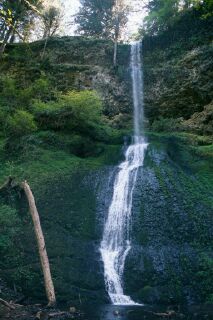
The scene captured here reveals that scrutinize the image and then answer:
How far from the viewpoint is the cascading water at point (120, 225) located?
1648 centimetres

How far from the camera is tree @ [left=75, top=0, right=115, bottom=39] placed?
4600 cm

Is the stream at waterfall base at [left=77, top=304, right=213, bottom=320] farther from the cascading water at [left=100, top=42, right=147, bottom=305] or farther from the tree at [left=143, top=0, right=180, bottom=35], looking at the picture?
the tree at [left=143, top=0, right=180, bottom=35]

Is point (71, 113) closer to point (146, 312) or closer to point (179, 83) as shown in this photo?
point (179, 83)

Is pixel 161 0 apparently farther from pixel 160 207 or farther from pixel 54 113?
pixel 160 207

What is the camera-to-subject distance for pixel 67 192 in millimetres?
21281

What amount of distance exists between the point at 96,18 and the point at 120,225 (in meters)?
33.1

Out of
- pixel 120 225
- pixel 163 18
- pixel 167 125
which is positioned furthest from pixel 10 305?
pixel 163 18

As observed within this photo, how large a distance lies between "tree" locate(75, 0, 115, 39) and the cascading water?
22.5 m

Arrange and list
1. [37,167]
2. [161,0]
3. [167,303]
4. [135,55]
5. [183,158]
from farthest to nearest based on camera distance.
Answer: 1. [161,0]
2. [135,55]
3. [183,158]
4. [37,167]
5. [167,303]

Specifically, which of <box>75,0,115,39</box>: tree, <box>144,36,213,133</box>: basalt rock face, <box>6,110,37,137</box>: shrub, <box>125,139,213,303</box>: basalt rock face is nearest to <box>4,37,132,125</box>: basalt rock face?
<box>144,36,213,133</box>: basalt rock face

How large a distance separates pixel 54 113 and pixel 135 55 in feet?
43.6

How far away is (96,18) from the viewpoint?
151ft

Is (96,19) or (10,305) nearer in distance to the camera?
(10,305)

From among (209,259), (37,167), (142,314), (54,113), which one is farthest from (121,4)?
(142,314)
